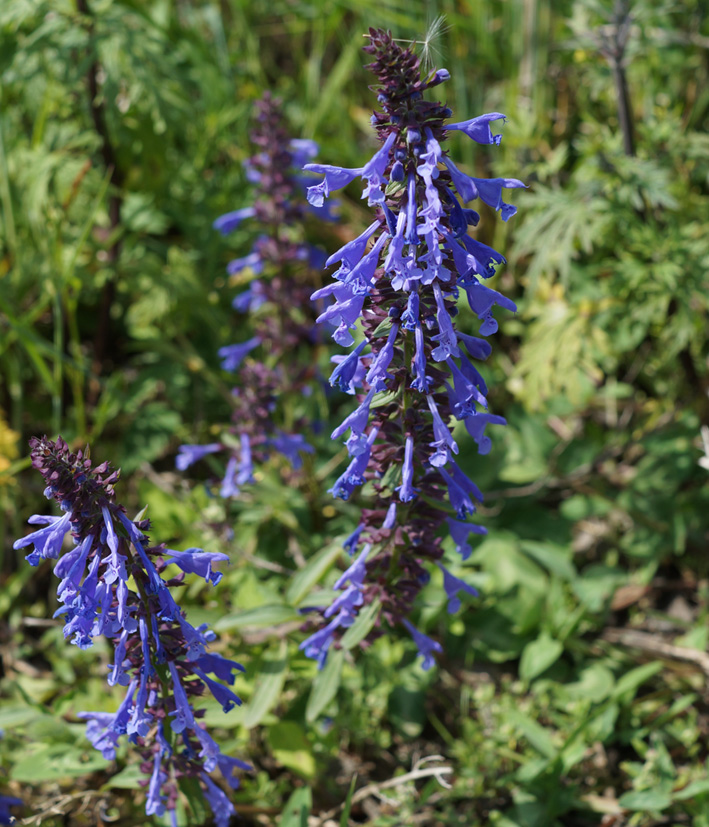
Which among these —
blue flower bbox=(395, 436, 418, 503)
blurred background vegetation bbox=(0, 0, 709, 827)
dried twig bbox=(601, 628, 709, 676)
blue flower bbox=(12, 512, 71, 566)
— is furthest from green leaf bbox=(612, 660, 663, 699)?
blue flower bbox=(12, 512, 71, 566)

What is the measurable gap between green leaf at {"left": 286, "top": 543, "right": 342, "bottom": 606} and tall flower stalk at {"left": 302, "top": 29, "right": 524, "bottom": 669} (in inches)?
13.4

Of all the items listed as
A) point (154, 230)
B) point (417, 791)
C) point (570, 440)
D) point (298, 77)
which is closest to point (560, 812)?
point (417, 791)

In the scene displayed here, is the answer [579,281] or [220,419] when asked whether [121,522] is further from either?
[579,281]

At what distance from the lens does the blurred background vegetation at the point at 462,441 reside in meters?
3.05

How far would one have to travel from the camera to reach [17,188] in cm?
426

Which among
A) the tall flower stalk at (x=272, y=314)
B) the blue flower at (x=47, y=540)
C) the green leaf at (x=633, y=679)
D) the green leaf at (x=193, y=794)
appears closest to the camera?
the blue flower at (x=47, y=540)

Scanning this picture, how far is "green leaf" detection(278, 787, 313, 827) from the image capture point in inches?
106

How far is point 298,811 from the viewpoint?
8.99 feet

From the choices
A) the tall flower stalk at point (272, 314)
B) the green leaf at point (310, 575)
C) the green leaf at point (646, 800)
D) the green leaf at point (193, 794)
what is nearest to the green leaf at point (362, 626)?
the green leaf at point (310, 575)

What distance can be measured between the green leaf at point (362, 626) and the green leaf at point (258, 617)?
319mm

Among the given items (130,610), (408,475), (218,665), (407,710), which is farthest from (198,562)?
(407,710)

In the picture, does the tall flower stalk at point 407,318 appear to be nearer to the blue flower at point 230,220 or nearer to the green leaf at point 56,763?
the green leaf at point 56,763

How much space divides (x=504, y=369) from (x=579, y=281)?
67 cm

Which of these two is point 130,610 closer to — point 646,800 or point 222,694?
point 222,694
